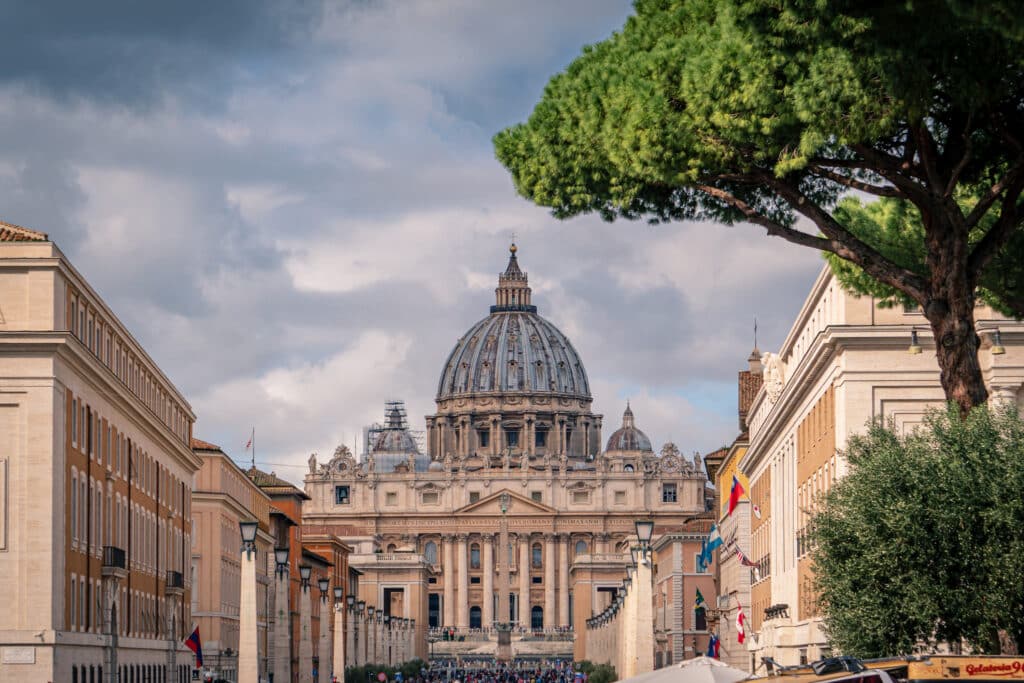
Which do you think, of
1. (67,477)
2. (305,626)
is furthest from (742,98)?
(305,626)

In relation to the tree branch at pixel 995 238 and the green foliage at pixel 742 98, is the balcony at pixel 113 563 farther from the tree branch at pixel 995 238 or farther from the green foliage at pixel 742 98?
the tree branch at pixel 995 238

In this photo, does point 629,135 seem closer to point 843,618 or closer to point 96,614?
point 843,618

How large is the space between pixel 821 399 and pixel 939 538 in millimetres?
19093

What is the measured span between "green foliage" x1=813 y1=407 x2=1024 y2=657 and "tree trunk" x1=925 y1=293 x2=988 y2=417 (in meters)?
0.29

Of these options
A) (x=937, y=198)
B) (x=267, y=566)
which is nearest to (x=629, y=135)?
(x=937, y=198)

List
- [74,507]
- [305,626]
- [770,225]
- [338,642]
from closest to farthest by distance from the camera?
1. [770,225]
2. [74,507]
3. [305,626]
4. [338,642]

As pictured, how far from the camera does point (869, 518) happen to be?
28359mm

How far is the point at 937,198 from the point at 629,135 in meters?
4.23

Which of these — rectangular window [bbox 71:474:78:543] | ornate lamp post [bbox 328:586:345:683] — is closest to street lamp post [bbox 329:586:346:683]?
ornate lamp post [bbox 328:586:345:683]

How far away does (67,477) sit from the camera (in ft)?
148

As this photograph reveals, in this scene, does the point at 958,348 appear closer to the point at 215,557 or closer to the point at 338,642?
the point at 338,642

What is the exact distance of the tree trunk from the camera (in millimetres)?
26938

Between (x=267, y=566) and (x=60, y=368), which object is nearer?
(x=60, y=368)

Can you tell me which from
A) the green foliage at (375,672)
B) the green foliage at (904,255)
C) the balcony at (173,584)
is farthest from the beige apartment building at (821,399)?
the green foliage at (375,672)
